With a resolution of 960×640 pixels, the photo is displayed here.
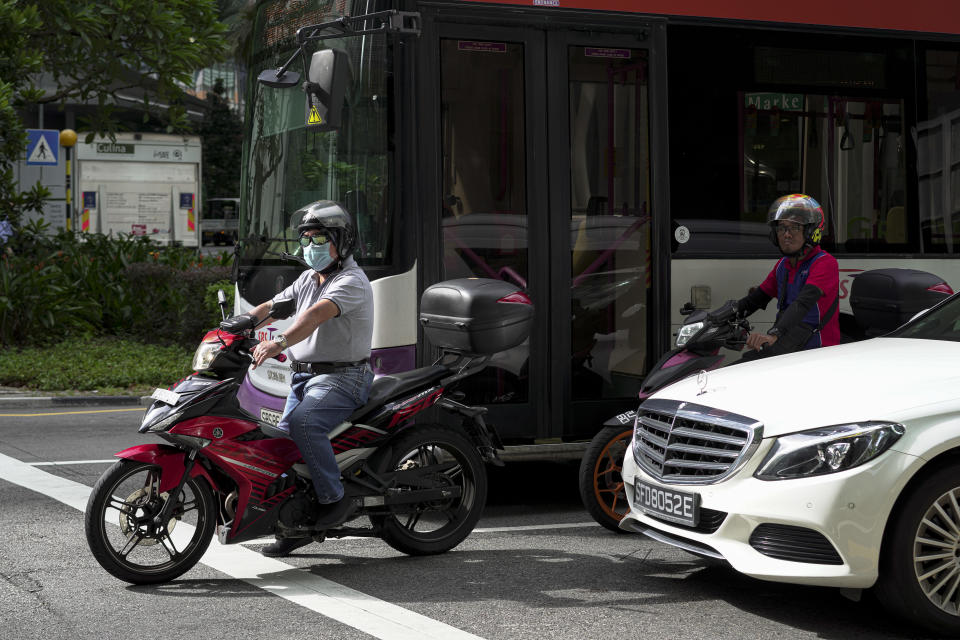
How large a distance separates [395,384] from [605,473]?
1350 millimetres

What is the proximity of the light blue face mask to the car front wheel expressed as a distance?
9.58ft

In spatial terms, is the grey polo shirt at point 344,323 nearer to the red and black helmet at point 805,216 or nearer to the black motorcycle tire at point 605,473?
the black motorcycle tire at point 605,473

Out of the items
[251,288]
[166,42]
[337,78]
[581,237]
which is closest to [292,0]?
[337,78]

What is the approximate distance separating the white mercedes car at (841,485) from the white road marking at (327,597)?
1194 millimetres

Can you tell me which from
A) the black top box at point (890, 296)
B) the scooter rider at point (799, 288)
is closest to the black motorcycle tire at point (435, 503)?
the scooter rider at point (799, 288)

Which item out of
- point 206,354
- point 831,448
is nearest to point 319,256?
point 206,354

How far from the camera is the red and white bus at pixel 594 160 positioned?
7402mm

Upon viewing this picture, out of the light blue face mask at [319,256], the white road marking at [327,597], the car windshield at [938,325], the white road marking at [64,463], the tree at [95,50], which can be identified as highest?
the tree at [95,50]

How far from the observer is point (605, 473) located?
22.8ft

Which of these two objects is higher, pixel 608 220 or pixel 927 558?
pixel 608 220

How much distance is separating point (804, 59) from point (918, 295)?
1.74m

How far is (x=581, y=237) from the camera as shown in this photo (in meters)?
7.84

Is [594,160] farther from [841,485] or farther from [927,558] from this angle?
[927,558]

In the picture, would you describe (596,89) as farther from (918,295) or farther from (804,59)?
(918,295)
